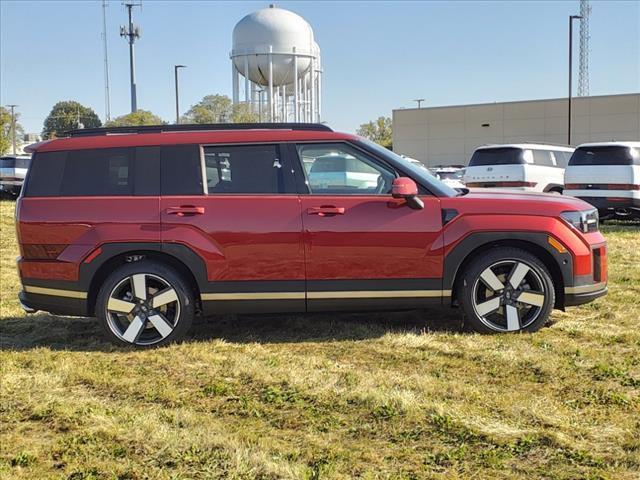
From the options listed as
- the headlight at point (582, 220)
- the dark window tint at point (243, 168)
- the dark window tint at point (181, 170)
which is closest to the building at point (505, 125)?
the headlight at point (582, 220)

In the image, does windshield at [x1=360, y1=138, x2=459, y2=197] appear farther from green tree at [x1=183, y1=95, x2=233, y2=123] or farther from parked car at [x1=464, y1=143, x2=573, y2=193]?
green tree at [x1=183, y1=95, x2=233, y2=123]

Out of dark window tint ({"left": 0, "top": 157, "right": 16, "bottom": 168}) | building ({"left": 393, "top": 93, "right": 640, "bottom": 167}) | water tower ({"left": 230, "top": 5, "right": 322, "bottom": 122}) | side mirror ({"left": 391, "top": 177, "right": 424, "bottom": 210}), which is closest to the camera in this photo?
side mirror ({"left": 391, "top": 177, "right": 424, "bottom": 210})

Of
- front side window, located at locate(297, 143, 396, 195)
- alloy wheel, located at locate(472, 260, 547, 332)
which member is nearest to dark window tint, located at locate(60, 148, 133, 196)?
front side window, located at locate(297, 143, 396, 195)

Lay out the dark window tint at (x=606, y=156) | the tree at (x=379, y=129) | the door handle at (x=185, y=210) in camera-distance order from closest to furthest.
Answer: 1. the door handle at (x=185, y=210)
2. the dark window tint at (x=606, y=156)
3. the tree at (x=379, y=129)

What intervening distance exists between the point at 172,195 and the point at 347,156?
4.72 ft

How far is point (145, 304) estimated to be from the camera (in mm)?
5352

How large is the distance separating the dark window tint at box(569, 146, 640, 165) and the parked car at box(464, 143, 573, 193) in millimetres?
1612

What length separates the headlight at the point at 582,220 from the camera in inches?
213

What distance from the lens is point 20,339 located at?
580cm

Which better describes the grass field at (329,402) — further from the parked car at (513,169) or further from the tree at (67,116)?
the tree at (67,116)

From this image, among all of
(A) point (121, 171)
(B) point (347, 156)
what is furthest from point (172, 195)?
(B) point (347, 156)

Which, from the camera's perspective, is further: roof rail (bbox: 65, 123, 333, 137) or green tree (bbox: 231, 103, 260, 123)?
green tree (bbox: 231, 103, 260, 123)

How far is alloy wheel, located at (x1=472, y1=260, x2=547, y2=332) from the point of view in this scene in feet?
17.7

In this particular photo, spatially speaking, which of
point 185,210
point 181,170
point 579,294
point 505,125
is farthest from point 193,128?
point 505,125
